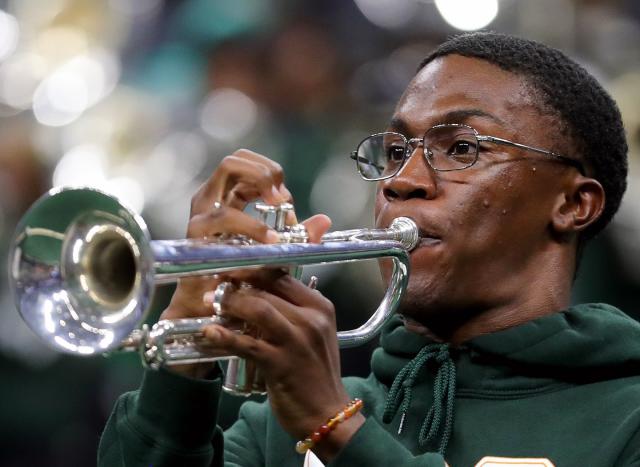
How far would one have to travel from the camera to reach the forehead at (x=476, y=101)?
Result: 3.05 meters

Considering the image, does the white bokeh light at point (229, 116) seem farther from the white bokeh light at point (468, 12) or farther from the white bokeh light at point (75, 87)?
the white bokeh light at point (468, 12)

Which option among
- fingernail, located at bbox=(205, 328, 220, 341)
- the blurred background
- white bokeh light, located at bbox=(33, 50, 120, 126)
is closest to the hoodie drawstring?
fingernail, located at bbox=(205, 328, 220, 341)

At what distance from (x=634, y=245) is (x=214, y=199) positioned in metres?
3.12

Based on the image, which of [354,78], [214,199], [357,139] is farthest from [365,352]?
[214,199]

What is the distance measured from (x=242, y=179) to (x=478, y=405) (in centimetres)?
92

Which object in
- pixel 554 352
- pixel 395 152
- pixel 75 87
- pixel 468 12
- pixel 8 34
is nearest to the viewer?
pixel 554 352

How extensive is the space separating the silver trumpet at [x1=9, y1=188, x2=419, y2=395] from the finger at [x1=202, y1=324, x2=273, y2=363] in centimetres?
8

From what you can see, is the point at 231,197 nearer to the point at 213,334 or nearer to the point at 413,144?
the point at 213,334

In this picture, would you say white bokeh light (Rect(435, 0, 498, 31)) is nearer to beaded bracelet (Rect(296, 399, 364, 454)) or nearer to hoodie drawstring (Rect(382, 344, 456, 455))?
hoodie drawstring (Rect(382, 344, 456, 455))

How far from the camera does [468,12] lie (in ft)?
19.0

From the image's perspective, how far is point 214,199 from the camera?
2484 mm

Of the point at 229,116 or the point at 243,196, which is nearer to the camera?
the point at 243,196

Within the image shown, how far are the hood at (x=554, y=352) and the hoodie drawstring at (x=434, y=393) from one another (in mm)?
51

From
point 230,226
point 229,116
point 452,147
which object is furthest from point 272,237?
point 229,116
